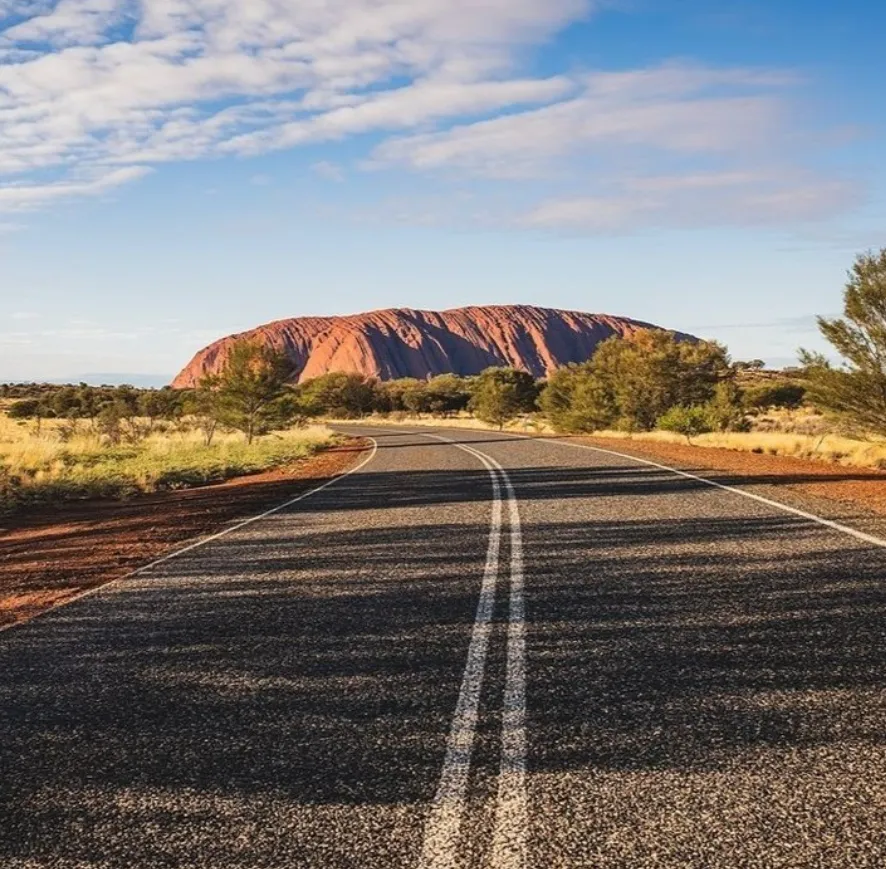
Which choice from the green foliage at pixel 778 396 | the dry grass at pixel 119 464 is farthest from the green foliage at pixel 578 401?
the green foliage at pixel 778 396

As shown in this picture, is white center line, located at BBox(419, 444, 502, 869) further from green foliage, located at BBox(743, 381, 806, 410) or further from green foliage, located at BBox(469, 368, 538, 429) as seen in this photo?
green foliage, located at BBox(743, 381, 806, 410)

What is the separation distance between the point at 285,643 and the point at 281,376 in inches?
1304

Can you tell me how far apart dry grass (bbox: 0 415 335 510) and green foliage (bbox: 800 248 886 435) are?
1644 cm

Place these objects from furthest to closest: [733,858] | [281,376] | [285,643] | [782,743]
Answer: [281,376]
[285,643]
[782,743]
[733,858]

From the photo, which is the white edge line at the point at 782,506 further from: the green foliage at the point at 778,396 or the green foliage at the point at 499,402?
the green foliage at the point at 778,396

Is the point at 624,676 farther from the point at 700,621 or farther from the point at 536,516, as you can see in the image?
A: the point at 536,516

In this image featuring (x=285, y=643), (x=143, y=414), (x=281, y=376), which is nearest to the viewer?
(x=285, y=643)

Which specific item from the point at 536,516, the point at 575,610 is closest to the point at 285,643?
the point at 575,610

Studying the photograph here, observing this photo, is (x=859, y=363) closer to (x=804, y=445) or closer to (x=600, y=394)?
(x=804, y=445)

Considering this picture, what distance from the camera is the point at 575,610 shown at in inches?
251

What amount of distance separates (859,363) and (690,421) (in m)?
13.6

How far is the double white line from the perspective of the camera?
297cm

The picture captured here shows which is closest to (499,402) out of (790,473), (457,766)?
(790,473)

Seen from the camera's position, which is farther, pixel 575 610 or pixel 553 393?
pixel 553 393
